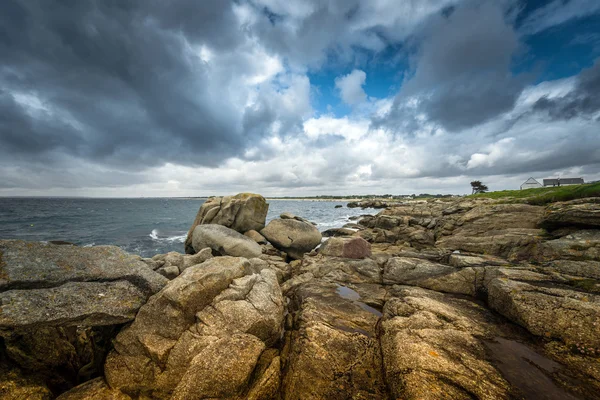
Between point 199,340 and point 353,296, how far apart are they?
246 inches

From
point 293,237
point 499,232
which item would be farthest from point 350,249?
point 499,232

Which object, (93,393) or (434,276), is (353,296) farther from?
(93,393)

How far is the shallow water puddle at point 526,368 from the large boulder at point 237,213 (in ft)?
71.6

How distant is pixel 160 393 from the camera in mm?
6160

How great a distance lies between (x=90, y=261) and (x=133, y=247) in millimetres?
25850

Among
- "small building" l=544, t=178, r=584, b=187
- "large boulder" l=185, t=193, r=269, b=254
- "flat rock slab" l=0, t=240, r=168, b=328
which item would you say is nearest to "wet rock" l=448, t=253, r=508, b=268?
"flat rock slab" l=0, t=240, r=168, b=328

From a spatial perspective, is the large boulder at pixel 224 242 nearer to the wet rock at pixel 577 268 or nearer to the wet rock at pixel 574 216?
the wet rock at pixel 577 268

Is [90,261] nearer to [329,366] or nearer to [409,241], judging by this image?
[329,366]

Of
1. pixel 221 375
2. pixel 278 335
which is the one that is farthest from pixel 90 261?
pixel 278 335

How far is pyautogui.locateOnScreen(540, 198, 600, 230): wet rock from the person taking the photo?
12.4 m

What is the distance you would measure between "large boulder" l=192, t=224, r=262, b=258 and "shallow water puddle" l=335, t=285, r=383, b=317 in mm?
8898

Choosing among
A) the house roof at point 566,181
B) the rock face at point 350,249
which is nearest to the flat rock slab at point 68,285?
the rock face at point 350,249

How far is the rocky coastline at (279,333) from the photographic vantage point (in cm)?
545

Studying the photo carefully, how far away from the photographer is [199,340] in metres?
6.73
